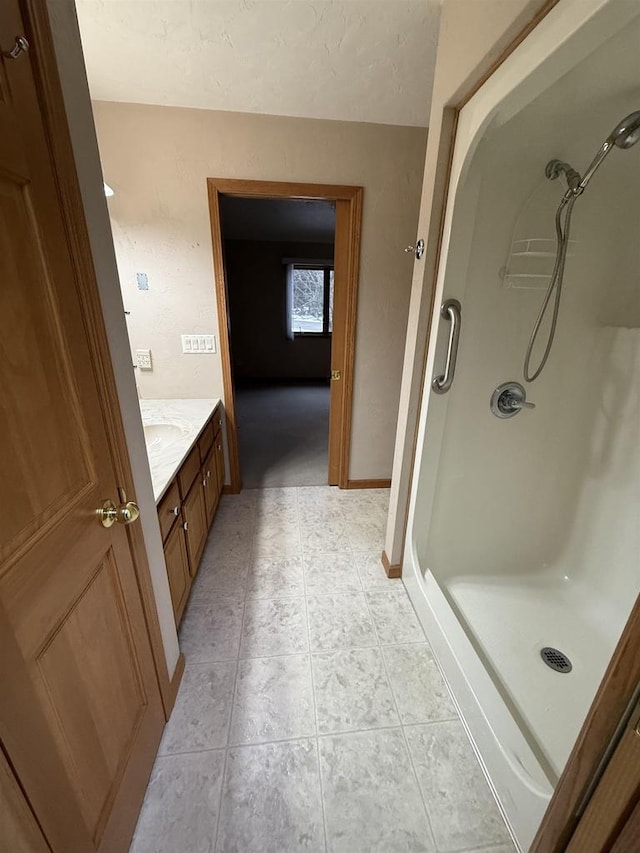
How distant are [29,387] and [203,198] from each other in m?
1.99

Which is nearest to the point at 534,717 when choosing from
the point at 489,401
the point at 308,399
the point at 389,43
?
the point at 489,401

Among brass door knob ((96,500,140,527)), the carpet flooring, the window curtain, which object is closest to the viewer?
brass door knob ((96,500,140,527))

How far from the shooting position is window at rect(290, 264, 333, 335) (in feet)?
20.9

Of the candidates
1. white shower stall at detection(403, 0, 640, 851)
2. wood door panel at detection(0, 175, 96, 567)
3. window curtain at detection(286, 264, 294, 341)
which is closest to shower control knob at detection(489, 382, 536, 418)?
white shower stall at detection(403, 0, 640, 851)

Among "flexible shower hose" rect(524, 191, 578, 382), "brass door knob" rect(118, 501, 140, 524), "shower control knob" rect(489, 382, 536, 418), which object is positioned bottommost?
"brass door knob" rect(118, 501, 140, 524)

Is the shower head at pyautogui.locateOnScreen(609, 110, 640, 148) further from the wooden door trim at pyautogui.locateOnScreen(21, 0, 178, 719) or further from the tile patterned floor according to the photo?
the tile patterned floor

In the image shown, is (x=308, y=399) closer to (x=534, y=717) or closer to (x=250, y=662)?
(x=250, y=662)

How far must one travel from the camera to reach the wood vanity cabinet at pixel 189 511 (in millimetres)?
1396

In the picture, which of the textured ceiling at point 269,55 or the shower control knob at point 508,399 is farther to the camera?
the shower control knob at point 508,399

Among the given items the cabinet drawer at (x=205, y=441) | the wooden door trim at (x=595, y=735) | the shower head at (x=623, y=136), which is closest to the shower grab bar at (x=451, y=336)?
the shower head at (x=623, y=136)

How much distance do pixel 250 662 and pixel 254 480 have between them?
5.30ft

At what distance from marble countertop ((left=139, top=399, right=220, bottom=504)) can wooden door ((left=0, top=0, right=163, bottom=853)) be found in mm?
461

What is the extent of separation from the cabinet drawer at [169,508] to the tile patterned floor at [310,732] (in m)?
0.57

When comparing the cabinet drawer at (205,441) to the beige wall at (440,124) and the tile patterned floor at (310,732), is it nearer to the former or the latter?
the tile patterned floor at (310,732)
